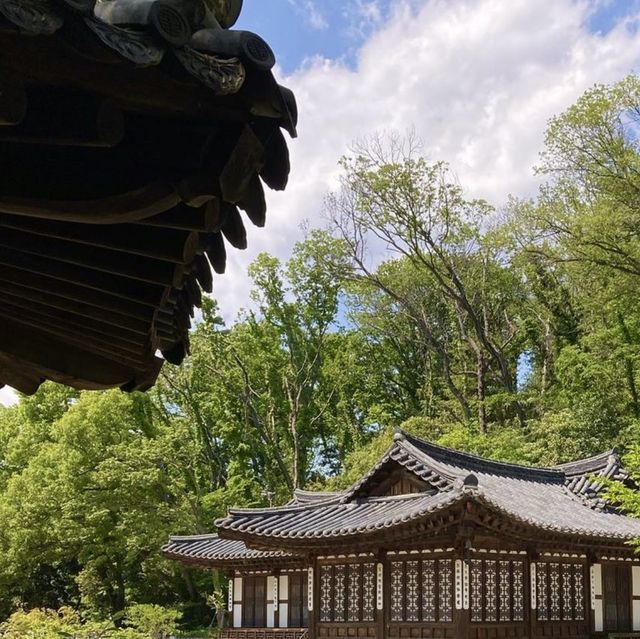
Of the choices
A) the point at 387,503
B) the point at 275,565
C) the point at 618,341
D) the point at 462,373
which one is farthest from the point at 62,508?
the point at 618,341

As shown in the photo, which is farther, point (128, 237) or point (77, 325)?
point (77, 325)

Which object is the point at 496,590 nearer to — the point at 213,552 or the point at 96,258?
the point at 213,552

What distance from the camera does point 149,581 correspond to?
32.8 meters

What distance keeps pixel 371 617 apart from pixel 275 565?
463cm

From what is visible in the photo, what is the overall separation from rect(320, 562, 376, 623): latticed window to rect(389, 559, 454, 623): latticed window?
1.74 feet

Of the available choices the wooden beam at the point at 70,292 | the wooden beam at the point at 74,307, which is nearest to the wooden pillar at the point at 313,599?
the wooden beam at the point at 74,307

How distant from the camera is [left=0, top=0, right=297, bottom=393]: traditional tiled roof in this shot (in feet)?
5.16

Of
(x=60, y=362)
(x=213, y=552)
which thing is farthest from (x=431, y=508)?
(x=60, y=362)

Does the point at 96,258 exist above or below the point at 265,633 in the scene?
above

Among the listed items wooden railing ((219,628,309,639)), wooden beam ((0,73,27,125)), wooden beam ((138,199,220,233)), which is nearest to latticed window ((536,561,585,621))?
wooden railing ((219,628,309,639))

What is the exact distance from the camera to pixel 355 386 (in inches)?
1603

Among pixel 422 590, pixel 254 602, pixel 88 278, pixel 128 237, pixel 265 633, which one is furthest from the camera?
pixel 254 602

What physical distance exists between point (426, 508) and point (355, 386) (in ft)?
90.0

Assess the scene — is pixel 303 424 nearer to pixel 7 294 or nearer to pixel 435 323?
pixel 435 323
